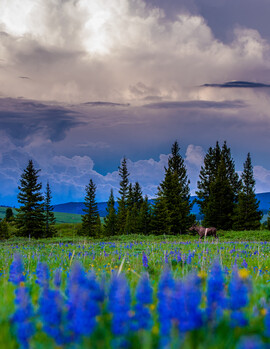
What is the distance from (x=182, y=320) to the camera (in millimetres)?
1768

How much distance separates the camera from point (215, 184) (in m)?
63.2

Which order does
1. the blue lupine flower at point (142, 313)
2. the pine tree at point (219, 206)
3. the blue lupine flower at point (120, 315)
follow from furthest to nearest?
1. the pine tree at point (219, 206)
2. the blue lupine flower at point (142, 313)
3. the blue lupine flower at point (120, 315)

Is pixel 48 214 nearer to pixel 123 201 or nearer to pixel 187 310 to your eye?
pixel 123 201

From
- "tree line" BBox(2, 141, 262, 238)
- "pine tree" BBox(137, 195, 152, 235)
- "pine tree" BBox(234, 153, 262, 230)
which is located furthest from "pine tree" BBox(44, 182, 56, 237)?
"pine tree" BBox(234, 153, 262, 230)

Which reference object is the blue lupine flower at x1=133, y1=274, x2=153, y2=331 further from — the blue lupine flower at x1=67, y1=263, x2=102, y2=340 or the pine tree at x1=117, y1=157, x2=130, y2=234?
the pine tree at x1=117, y1=157, x2=130, y2=234

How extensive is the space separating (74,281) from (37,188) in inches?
2519

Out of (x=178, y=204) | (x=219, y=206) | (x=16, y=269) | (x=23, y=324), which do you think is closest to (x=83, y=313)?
(x=23, y=324)

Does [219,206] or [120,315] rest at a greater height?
[219,206]

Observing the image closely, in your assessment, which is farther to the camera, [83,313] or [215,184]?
[215,184]

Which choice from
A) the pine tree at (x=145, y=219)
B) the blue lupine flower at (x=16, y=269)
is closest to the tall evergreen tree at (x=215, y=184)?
the pine tree at (x=145, y=219)

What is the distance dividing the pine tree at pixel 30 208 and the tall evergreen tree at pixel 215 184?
33575mm

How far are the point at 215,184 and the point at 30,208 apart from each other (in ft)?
124

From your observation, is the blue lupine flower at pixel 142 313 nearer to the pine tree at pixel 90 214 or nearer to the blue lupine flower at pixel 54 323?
the blue lupine flower at pixel 54 323

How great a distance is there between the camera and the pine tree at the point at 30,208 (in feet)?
196
